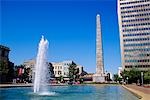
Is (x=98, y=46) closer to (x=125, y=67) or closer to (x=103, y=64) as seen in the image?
(x=103, y=64)

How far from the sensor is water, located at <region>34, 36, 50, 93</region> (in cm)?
4069

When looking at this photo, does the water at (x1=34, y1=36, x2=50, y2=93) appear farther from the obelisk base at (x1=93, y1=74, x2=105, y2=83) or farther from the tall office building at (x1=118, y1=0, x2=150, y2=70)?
the tall office building at (x1=118, y1=0, x2=150, y2=70)

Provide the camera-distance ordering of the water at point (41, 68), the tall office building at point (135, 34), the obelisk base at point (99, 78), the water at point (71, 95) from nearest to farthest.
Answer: the water at point (71, 95) < the water at point (41, 68) < the obelisk base at point (99, 78) < the tall office building at point (135, 34)

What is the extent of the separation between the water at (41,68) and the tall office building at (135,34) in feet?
329

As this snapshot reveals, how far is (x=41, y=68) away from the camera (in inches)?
1602

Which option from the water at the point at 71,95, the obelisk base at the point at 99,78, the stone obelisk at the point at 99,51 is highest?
the stone obelisk at the point at 99,51

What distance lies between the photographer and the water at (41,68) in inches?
1602

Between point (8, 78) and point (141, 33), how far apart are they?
6928 cm

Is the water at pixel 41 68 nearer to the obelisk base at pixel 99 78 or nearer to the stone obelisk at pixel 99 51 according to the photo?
the stone obelisk at pixel 99 51

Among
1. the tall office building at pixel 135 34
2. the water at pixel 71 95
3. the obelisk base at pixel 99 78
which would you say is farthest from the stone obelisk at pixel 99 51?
the water at pixel 71 95

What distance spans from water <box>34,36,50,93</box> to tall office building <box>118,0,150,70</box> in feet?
329

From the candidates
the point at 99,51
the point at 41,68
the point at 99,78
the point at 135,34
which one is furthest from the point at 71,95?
the point at 135,34

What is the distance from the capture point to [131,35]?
138 meters

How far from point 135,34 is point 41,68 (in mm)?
103340
